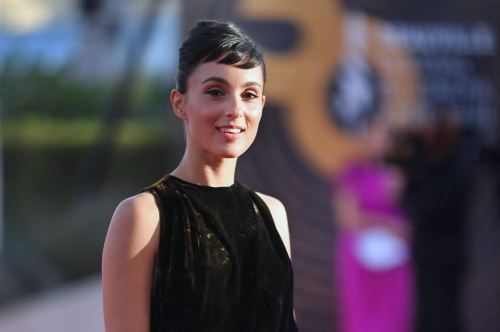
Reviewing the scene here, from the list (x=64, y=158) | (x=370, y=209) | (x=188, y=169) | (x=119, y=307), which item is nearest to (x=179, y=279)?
(x=119, y=307)

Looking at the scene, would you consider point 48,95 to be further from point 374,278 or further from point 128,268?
point 128,268

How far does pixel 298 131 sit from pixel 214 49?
11.0 ft

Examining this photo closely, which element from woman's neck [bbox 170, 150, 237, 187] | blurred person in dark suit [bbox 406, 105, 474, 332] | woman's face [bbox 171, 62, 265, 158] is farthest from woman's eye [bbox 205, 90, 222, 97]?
blurred person in dark suit [bbox 406, 105, 474, 332]

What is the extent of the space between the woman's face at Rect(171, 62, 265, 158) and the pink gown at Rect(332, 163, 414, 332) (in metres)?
3.09

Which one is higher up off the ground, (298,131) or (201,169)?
(201,169)

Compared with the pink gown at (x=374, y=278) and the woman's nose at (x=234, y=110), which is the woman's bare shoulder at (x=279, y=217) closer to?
the woman's nose at (x=234, y=110)

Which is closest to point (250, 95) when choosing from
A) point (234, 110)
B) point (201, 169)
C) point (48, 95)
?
point (234, 110)

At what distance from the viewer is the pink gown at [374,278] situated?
4.62 metres

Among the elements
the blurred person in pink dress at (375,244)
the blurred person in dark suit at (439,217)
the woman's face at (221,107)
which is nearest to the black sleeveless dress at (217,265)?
the woman's face at (221,107)

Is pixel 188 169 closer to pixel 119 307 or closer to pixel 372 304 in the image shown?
pixel 119 307

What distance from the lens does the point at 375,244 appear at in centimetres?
470

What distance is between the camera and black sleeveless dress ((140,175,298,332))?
5.05ft

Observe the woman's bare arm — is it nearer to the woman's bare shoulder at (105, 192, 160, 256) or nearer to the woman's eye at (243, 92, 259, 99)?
the woman's bare shoulder at (105, 192, 160, 256)

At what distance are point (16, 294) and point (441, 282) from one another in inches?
104
